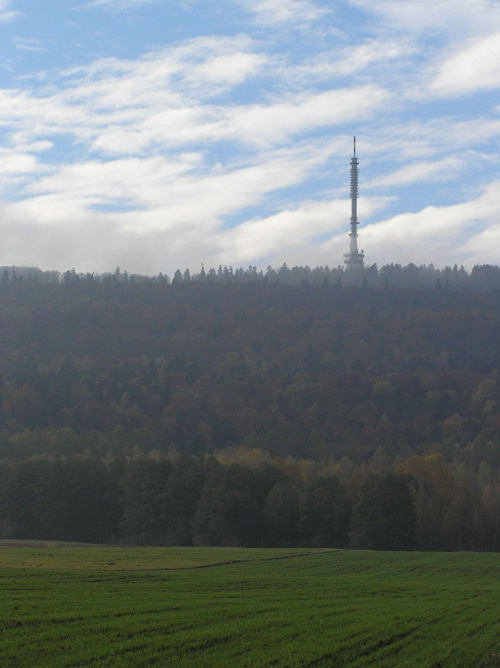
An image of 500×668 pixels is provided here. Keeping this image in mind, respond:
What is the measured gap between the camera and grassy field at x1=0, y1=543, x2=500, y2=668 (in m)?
21.7

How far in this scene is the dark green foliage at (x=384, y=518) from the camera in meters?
84.1

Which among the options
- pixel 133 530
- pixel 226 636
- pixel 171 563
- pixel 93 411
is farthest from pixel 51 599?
pixel 93 411

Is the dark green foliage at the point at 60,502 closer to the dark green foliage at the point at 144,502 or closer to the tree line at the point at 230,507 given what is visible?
the tree line at the point at 230,507

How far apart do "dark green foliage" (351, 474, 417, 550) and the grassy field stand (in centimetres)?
3601

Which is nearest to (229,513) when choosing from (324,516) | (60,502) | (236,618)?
(324,516)

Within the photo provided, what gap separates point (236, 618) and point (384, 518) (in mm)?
60296

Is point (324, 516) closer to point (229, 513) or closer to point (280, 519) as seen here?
point (280, 519)

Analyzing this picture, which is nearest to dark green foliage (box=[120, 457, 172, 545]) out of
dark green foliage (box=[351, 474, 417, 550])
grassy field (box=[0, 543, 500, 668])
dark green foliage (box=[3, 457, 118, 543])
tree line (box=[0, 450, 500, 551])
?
tree line (box=[0, 450, 500, 551])

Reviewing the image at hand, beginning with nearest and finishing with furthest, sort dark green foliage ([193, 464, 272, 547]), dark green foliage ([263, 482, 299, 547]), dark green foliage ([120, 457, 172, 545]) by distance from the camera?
dark green foliage ([193, 464, 272, 547]) < dark green foliage ([263, 482, 299, 547]) < dark green foliage ([120, 457, 172, 545])

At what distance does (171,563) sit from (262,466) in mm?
48295

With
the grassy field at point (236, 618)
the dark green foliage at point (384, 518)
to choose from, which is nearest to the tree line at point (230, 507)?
the dark green foliage at point (384, 518)

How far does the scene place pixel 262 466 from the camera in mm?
101188

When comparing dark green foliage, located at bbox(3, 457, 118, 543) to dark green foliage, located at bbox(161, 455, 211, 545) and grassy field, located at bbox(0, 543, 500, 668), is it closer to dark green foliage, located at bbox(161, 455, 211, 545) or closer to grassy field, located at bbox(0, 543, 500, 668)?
dark green foliage, located at bbox(161, 455, 211, 545)

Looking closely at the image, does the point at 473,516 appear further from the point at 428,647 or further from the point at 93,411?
the point at 93,411
